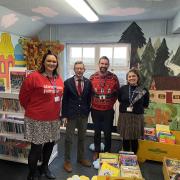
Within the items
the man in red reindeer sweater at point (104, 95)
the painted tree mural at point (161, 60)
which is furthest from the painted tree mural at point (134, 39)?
the man in red reindeer sweater at point (104, 95)

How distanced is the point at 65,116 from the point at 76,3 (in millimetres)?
1383

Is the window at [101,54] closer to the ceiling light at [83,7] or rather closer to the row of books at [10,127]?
the ceiling light at [83,7]

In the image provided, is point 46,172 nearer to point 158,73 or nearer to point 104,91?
point 104,91

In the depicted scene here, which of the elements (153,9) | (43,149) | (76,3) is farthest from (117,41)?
(43,149)

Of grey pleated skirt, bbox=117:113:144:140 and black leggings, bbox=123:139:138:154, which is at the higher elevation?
grey pleated skirt, bbox=117:113:144:140

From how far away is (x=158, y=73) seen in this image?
3570 millimetres

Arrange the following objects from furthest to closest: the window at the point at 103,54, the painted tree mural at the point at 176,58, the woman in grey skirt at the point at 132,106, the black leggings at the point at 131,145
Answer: the window at the point at 103,54 → the painted tree mural at the point at 176,58 → the black leggings at the point at 131,145 → the woman in grey skirt at the point at 132,106

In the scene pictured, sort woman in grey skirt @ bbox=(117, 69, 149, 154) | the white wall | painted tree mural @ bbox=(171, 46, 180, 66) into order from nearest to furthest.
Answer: woman in grey skirt @ bbox=(117, 69, 149, 154) → painted tree mural @ bbox=(171, 46, 180, 66) → the white wall

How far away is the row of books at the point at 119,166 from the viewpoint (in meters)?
2.16

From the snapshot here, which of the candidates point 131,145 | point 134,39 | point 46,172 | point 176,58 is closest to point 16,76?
point 46,172

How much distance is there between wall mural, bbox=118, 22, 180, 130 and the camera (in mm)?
3465

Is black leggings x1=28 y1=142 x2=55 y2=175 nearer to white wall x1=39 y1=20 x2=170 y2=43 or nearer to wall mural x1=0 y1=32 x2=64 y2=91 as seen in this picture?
wall mural x1=0 y1=32 x2=64 y2=91

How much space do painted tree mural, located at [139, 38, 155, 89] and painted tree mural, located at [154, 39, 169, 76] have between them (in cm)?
7

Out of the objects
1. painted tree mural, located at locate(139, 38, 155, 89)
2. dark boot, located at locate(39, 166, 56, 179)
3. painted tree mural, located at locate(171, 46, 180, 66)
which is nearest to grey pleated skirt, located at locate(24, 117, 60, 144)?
dark boot, located at locate(39, 166, 56, 179)
